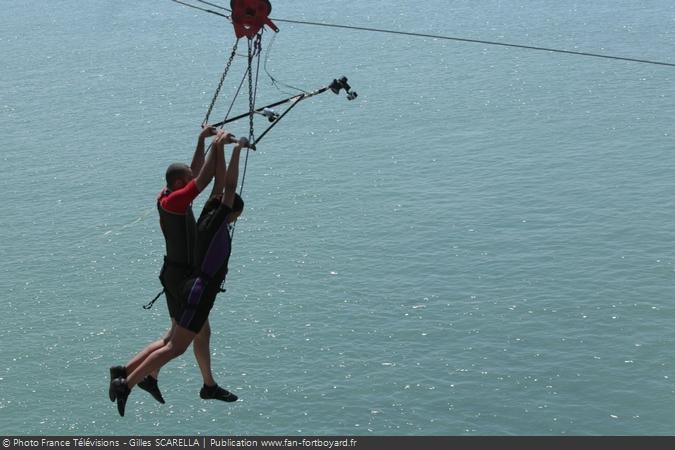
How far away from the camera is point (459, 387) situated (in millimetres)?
38969

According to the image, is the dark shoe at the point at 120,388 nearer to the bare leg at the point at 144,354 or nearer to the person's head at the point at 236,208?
the bare leg at the point at 144,354

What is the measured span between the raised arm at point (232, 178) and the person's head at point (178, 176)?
58cm

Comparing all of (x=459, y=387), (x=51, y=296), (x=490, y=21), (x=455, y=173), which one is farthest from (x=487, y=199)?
(x=490, y=21)

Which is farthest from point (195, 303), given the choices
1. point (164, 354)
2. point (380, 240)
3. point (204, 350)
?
point (380, 240)

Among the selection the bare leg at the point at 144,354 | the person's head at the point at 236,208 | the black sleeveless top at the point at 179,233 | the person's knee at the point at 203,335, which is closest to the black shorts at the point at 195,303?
the bare leg at the point at 144,354

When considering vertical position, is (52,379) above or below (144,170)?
below

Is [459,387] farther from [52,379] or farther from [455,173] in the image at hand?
[455,173]

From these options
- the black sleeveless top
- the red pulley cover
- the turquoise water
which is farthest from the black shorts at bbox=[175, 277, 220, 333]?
the turquoise water

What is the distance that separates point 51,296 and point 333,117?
24.7 m

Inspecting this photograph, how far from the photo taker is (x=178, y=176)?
564 inches

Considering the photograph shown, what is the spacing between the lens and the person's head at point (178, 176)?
14.3 m

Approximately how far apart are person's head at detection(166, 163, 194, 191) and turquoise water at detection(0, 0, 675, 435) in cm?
2417

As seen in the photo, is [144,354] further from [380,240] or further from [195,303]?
[380,240]

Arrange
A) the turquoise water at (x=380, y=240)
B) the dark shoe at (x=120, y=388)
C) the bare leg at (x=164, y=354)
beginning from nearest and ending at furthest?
the bare leg at (x=164, y=354)
the dark shoe at (x=120, y=388)
the turquoise water at (x=380, y=240)
